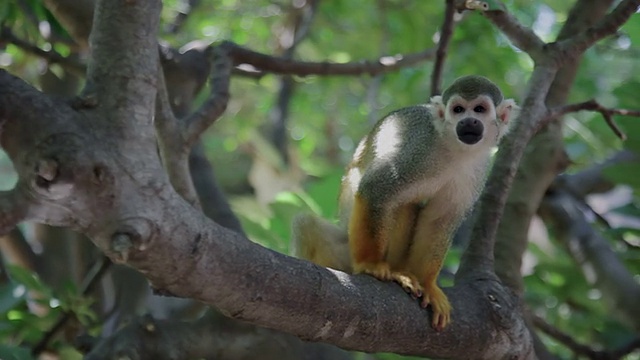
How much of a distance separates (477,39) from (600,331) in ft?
5.22

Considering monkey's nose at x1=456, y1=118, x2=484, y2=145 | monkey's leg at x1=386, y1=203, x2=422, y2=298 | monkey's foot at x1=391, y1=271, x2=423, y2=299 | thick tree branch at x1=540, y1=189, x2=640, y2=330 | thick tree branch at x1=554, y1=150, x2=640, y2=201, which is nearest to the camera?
monkey's foot at x1=391, y1=271, x2=423, y2=299

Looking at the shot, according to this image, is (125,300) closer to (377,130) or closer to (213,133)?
(377,130)

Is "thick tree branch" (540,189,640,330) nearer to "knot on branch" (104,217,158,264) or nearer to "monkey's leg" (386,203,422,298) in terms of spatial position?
"monkey's leg" (386,203,422,298)

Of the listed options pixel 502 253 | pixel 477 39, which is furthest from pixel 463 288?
pixel 477 39

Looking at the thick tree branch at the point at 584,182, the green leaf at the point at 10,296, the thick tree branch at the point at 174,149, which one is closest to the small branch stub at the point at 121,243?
the thick tree branch at the point at 174,149

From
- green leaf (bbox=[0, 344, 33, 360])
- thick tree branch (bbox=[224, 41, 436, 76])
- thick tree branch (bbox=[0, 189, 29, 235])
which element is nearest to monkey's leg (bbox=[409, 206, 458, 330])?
thick tree branch (bbox=[224, 41, 436, 76])

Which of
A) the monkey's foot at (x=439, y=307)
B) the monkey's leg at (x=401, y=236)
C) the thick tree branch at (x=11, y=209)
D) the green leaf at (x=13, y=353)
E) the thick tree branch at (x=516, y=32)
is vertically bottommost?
the green leaf at (x=13, y=353)

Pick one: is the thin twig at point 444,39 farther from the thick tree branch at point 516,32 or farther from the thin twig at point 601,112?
the thin twig at point 601,112

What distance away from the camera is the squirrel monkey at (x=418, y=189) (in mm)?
2816

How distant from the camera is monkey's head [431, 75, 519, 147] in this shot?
280 centimetres

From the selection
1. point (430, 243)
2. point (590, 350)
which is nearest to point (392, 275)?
point (430, 243)

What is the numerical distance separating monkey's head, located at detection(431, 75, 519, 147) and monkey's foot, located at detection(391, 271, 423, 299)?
1.70 feet

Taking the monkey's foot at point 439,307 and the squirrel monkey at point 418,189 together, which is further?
the squirrel monkey at point 418,189

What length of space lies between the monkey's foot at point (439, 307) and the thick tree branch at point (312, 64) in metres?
1.29
